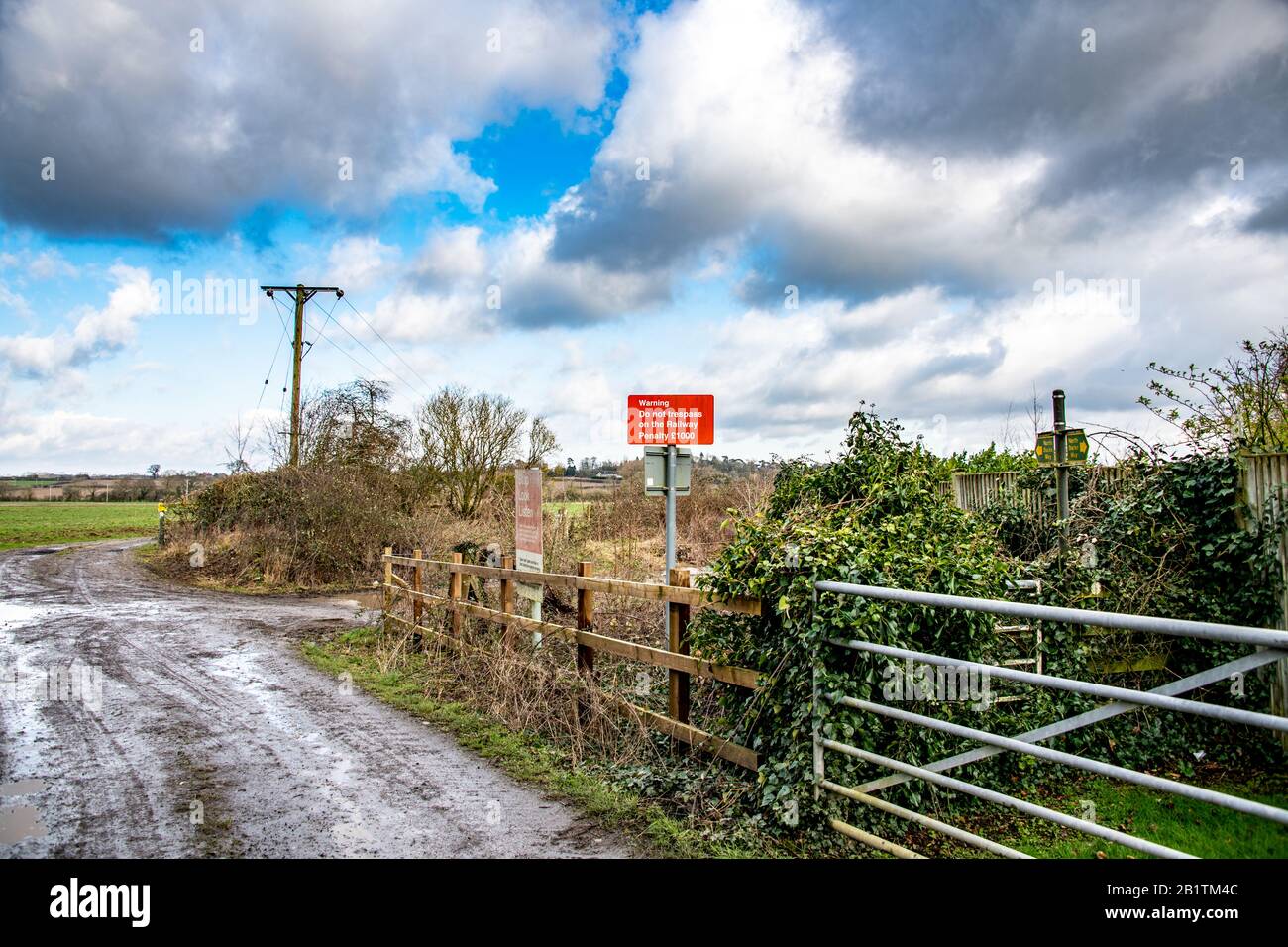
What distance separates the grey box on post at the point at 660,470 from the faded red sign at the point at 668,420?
25 centimetres

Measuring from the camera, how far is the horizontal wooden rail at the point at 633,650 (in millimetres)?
4844

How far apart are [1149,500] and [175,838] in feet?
25.7

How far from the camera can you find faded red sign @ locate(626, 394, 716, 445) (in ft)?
31.9

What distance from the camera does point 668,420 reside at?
32.1ft

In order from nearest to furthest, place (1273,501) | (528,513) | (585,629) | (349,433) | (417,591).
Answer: (1273,501), (585,629), (528,513), (417,591), (349,433)

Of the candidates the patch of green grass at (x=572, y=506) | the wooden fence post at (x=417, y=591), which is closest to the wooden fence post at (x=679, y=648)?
the wooden fence post at (x=417, y=591)

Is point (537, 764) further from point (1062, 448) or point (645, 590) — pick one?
point (1062, 448)

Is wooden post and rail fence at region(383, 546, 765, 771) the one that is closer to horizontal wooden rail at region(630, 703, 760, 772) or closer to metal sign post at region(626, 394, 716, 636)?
horizontal wooden rail at region(630, 703, 760, 772)

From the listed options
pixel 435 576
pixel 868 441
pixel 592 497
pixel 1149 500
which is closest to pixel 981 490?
pixel 1149 500

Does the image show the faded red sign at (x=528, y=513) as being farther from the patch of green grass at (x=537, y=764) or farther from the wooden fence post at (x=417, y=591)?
the wooden fence post at (x=417, y=591)

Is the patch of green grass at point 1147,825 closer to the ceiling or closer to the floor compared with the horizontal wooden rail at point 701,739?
closer to the floor

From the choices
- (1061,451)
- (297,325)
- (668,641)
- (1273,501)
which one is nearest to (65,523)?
(297,325)

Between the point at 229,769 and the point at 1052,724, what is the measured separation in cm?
530
